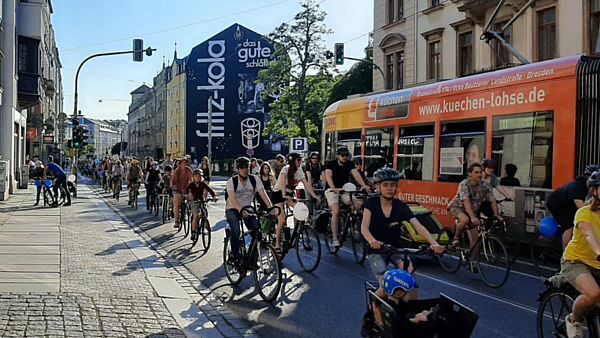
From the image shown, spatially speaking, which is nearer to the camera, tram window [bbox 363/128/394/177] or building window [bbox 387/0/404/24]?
tram window [bbox 363/128/394/177]

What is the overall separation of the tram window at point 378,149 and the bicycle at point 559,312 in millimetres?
10316

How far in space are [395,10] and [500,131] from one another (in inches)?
885

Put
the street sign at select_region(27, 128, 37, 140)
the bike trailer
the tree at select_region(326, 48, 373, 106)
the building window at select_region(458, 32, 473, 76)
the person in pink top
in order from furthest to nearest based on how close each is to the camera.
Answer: the tree at select_region(326, 48, 373, 106)
the street sign at select_region(27, 128, 37, 140)
the building window at select_region(458, 32, 473, 76)
the person in pink top
the bike trailer

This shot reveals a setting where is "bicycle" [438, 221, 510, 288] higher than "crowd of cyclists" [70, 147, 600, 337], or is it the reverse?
"crowd of cyclists" [70, 147, 600, 337]

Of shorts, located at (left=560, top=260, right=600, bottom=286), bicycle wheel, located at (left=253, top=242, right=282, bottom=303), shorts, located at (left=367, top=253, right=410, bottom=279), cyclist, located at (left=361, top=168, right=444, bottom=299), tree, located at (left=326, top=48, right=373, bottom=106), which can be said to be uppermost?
tree, located at (left=326, top=48, right=373, bottom=106)

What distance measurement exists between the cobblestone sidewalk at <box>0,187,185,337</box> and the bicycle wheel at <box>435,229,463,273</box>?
13.8 ft

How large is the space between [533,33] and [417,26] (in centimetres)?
799

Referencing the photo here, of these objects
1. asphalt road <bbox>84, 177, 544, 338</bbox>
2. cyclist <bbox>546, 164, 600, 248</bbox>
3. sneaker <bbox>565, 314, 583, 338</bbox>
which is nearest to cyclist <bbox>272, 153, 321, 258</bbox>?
asphalt road <bbox>84, 177, 544, 338</bbox>

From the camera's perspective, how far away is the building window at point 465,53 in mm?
28172

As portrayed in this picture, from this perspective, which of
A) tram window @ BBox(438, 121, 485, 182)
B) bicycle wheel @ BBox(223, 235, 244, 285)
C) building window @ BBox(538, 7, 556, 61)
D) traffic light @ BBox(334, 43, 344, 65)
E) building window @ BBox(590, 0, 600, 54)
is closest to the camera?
bicycle wheel @ BBox(223, 235, 244, 285)

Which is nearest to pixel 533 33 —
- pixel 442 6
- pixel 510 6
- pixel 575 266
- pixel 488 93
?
pixel 510 6

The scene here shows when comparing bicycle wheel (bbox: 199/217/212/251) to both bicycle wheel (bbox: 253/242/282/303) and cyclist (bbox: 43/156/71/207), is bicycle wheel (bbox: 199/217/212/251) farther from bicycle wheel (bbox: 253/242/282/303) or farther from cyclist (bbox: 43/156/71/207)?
cyclist (bbox: 43/156/71/207)

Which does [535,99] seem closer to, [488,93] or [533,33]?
[488,93]

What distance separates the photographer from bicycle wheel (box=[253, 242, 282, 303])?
8.43 meters
